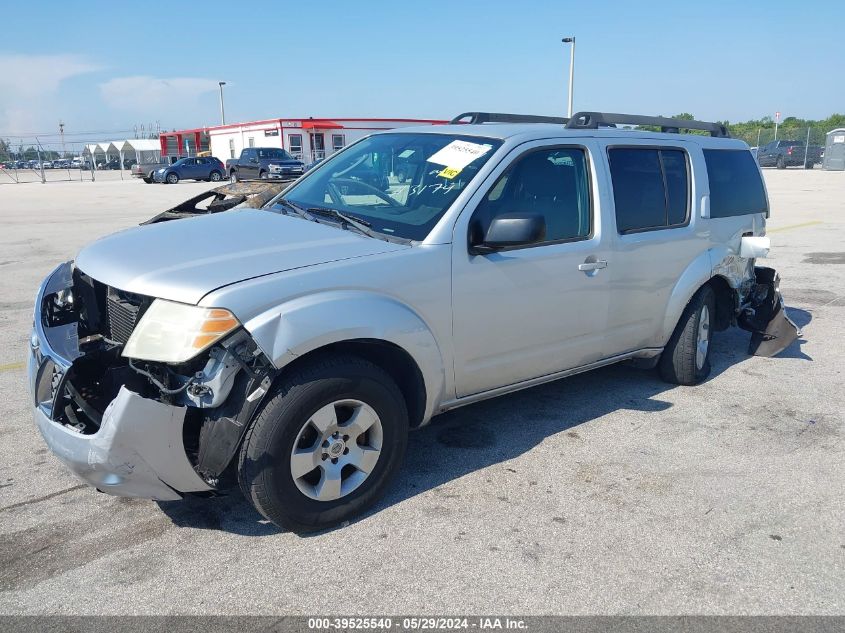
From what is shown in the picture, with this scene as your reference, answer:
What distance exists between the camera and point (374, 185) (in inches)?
164

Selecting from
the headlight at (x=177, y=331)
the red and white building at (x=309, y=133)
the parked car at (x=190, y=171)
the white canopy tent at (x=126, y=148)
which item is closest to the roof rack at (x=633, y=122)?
the headlight at (x=177, y=331)

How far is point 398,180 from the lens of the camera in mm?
4098

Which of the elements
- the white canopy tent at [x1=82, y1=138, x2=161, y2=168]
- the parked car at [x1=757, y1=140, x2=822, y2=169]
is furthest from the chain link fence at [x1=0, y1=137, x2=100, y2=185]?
the parked car at [x1=757, y1=140, x2=822, y2=169]

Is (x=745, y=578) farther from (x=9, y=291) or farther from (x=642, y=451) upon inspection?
(x=9, y=291)

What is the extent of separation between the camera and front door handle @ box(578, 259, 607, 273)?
4.15 metres

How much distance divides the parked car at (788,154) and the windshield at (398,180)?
41.0 meters

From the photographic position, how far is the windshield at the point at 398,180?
374 cm

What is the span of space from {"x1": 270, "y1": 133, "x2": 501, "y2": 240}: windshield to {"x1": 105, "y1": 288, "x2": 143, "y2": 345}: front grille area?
4.02ft

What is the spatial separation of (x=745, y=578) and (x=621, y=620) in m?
0.65

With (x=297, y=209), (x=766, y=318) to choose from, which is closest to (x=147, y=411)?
(x=297, y=209)

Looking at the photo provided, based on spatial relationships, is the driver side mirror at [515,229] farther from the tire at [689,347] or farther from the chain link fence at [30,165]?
the chain link fence at [30,165]

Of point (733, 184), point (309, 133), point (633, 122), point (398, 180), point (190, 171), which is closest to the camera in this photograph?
point (398, 180)

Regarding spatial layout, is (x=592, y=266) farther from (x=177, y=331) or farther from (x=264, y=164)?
(x=264, y=164)

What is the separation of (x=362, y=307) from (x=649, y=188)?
2466 millimetres
